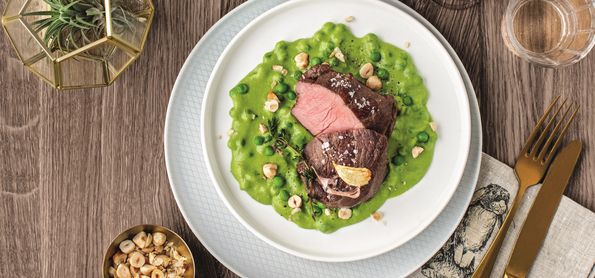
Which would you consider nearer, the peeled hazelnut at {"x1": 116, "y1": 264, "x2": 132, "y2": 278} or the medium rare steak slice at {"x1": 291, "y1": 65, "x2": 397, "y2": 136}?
the medium rare steak slice at {"x1": 291, "y1": 65, "x2": 397, "y2": 136}

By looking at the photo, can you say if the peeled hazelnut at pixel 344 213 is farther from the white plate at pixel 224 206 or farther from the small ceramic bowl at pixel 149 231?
the small ceramic bowl at pixel 149 231

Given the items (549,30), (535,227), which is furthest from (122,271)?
(549,30)

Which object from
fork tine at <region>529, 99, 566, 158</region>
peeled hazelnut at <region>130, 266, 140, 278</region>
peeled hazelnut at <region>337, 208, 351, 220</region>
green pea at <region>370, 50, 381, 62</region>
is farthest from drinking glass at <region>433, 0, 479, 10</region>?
peeled hazelnut at <region>130, 266, 140, 278</region>

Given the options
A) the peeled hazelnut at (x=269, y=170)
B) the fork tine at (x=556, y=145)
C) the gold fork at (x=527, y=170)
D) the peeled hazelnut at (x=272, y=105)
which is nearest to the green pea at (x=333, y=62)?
the peeled hazelnut at (x=272, y=105)

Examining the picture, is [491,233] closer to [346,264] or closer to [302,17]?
[346,264]

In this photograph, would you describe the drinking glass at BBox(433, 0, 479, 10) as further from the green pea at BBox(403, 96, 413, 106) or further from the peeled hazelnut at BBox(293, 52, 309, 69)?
the peeled hazelnut at BBox(293, 52, 309, 69)
